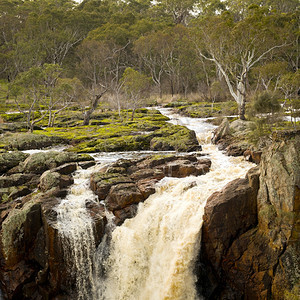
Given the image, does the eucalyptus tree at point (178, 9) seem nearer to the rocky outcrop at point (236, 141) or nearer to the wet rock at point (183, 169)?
the rocky outcrop at point (236, 141)

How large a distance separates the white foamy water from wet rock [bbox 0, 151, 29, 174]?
1057 cm

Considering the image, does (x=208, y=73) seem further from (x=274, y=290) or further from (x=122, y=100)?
(x=274, y=290)

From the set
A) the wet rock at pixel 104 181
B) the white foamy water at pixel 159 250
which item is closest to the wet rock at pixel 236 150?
the white foamy water at pixel 159 250

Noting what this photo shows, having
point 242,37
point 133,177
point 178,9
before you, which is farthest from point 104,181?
point 178,9

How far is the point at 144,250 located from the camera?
12.6 meters

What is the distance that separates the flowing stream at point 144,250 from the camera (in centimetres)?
1160

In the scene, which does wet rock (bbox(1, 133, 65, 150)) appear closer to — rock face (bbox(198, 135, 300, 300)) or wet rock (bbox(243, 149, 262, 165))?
wet rock (bbox(243, 149, 262, 165))

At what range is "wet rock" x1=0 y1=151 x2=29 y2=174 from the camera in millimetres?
19016

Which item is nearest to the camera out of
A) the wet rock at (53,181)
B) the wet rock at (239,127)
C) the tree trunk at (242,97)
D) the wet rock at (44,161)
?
the wet rock at (53,181)

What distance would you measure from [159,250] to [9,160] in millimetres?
13045

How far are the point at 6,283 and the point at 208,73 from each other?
167 ft

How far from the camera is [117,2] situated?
80188 mm

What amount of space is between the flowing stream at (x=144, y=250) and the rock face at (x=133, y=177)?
2.34ft

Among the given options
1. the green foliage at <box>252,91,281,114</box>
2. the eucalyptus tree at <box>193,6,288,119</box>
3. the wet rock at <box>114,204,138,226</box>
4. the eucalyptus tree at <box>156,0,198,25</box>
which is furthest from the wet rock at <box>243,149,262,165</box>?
the eucalyptus tree at <box>156,0,198,25</box>
